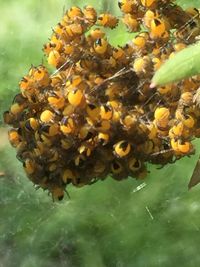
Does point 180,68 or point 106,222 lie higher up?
point 180,68

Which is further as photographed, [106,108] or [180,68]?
[106,108]

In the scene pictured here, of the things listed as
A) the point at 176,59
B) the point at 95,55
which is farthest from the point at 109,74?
the point at 176,59

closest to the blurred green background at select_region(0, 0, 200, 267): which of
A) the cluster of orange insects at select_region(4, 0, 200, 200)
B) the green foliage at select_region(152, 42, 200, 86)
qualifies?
the cluster of orange insects at select_region(4, 0, 200, 200)

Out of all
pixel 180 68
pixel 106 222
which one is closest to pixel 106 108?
pixel 180 68

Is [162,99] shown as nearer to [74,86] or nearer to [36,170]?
[74,86]

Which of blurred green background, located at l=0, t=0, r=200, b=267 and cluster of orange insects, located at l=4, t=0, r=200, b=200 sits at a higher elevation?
cluster of orange insects, located at l=4, t=0, r=200, b=200

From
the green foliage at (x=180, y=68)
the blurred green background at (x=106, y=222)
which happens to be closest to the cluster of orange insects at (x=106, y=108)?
the green foliage at (x=180, y=68)

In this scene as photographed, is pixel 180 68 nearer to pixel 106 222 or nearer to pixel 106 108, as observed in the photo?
pixel 106 108

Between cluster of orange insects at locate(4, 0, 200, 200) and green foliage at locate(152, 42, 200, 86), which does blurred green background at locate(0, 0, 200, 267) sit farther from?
green foliage at locate(152, 42, 200, 86)
